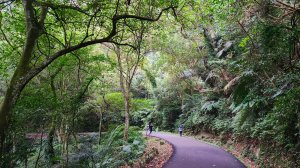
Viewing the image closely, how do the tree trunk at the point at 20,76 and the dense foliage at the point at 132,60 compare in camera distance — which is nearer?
the tree trunk at the point at 20,76

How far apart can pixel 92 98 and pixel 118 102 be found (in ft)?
10.5

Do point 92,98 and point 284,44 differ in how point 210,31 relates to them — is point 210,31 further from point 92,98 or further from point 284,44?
point 284,44

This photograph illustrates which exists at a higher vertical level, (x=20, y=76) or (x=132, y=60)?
(x=132, y=60)

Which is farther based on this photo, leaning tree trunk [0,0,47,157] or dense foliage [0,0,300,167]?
dense foliage [0,0,300,167]

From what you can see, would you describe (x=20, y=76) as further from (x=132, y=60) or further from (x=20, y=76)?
(x=132, y=60)

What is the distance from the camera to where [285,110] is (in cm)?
851

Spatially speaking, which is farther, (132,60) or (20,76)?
(132,60)

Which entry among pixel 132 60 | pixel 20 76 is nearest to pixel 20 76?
pixel 20 76

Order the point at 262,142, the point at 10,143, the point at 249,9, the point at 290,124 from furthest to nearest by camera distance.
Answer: the point at 249,9, the point at 262,142, the point at 290,124, the point at 10,143

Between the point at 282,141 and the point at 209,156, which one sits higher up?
the point at 282,141

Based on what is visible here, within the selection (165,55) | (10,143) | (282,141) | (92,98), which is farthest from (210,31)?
(10,143)

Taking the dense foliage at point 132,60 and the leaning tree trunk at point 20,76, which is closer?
the leaning tree trunk at point 20,76

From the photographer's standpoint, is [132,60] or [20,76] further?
[132,60]

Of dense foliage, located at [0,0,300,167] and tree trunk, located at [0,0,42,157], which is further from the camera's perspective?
dense foliage, located at [0,0,300,167]
